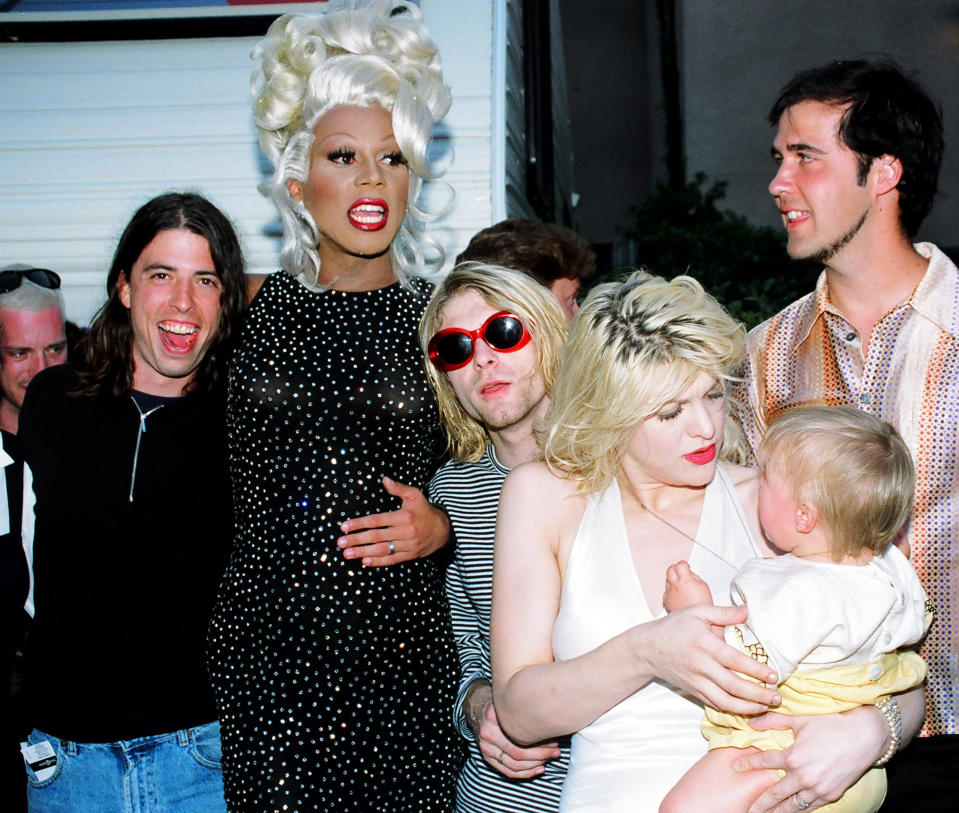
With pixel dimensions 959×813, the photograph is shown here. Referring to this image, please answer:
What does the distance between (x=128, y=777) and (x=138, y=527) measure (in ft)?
2.14

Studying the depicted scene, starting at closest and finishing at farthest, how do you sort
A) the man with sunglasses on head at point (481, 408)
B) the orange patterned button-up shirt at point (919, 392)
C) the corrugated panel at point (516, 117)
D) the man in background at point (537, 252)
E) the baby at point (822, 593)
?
the baby at point (822, 593) < the man with sunglasses on head at point (481, 408) < the orange patterned button-up shirt at point (919, 392) < the man in background at point (537, 252) < the corrugated panel at point (516, 117)

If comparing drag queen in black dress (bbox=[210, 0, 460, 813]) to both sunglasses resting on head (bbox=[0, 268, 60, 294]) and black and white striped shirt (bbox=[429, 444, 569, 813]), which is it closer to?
black and white striped shirt (bbox=[429, 444, 569, 813])

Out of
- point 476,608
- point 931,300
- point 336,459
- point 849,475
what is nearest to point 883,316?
point 931,300

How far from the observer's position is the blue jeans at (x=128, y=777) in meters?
2.45

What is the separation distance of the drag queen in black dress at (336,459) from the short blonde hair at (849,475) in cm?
103

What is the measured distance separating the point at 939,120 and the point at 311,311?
2.15 meters

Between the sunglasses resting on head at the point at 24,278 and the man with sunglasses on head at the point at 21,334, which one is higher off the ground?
the sunglasses resting on head at the point at 24,278

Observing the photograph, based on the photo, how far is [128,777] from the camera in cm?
245

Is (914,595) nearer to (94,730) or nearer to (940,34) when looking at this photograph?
(94,730)

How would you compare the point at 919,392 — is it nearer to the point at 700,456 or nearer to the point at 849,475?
the point at 849,475

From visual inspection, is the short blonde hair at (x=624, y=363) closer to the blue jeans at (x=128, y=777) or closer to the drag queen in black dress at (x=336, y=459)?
the drag queen in black dress at (x=336, y=459)

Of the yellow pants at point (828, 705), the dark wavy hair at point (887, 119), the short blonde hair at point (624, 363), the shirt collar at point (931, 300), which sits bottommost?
the yellow pants at point (828, 705)

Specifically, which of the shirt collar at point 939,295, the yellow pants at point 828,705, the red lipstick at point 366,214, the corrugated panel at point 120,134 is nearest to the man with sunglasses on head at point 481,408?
the red lipstick at point 366,214

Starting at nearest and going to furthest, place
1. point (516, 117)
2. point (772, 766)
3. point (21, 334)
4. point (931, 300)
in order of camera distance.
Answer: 1. point (772, 766)
2. point (931, 300)
3. point (21, 334)
4. point (516, 117)
